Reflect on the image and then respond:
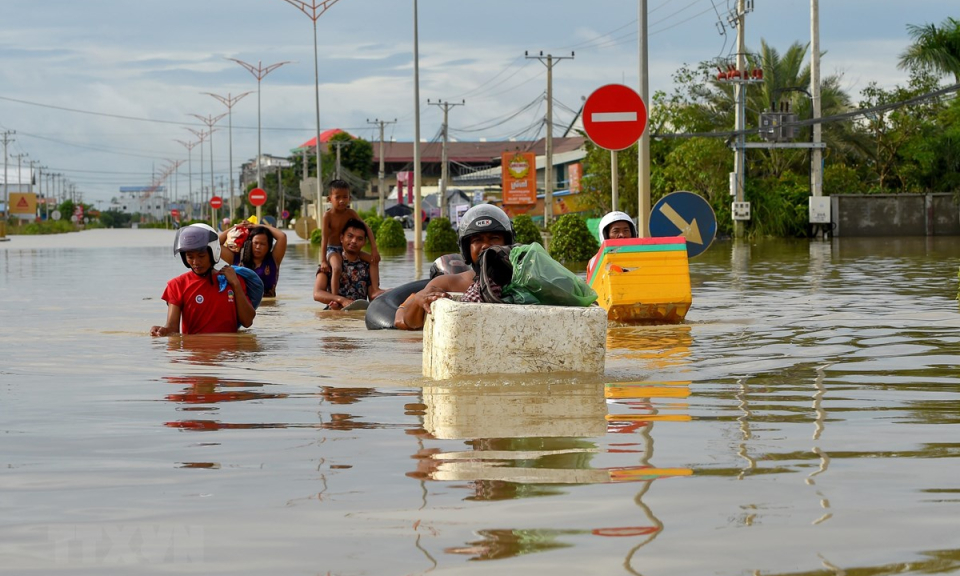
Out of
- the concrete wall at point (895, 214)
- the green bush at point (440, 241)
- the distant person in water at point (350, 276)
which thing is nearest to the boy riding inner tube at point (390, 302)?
the distant person in water at point (350, 276)

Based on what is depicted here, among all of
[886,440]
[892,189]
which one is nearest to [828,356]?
[886,440]

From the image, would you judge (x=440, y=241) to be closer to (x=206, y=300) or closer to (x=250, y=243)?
(x=250, y=243)

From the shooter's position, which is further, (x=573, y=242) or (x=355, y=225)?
(x=573, y=242)

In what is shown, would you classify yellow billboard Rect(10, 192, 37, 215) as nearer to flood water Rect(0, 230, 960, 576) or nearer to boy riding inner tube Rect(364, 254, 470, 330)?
boy riding inner tube Rect(364, 254, 470, 330)

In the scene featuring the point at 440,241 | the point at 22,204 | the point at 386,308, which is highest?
the point at 22,204

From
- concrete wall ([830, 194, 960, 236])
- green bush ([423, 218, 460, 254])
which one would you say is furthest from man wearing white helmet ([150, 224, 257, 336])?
concrete wall ([830, 194, 960, 236])

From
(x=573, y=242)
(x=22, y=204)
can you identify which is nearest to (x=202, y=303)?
(x=573, y=242)

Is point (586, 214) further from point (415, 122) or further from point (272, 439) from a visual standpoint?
point (272, 439)

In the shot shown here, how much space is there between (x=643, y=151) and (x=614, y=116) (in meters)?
1.26

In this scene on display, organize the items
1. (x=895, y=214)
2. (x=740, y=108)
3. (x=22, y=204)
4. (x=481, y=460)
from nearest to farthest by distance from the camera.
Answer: (x=481, y=460)
(x=740, y=108)
(x=895, y=214)
(x=22, y=204)

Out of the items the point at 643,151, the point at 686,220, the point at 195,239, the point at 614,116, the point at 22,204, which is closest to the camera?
the point at 195,239

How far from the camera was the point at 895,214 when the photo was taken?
156ft

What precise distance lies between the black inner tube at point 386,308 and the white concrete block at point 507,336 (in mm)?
4728

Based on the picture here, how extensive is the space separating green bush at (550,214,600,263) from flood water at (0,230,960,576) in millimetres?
17716
